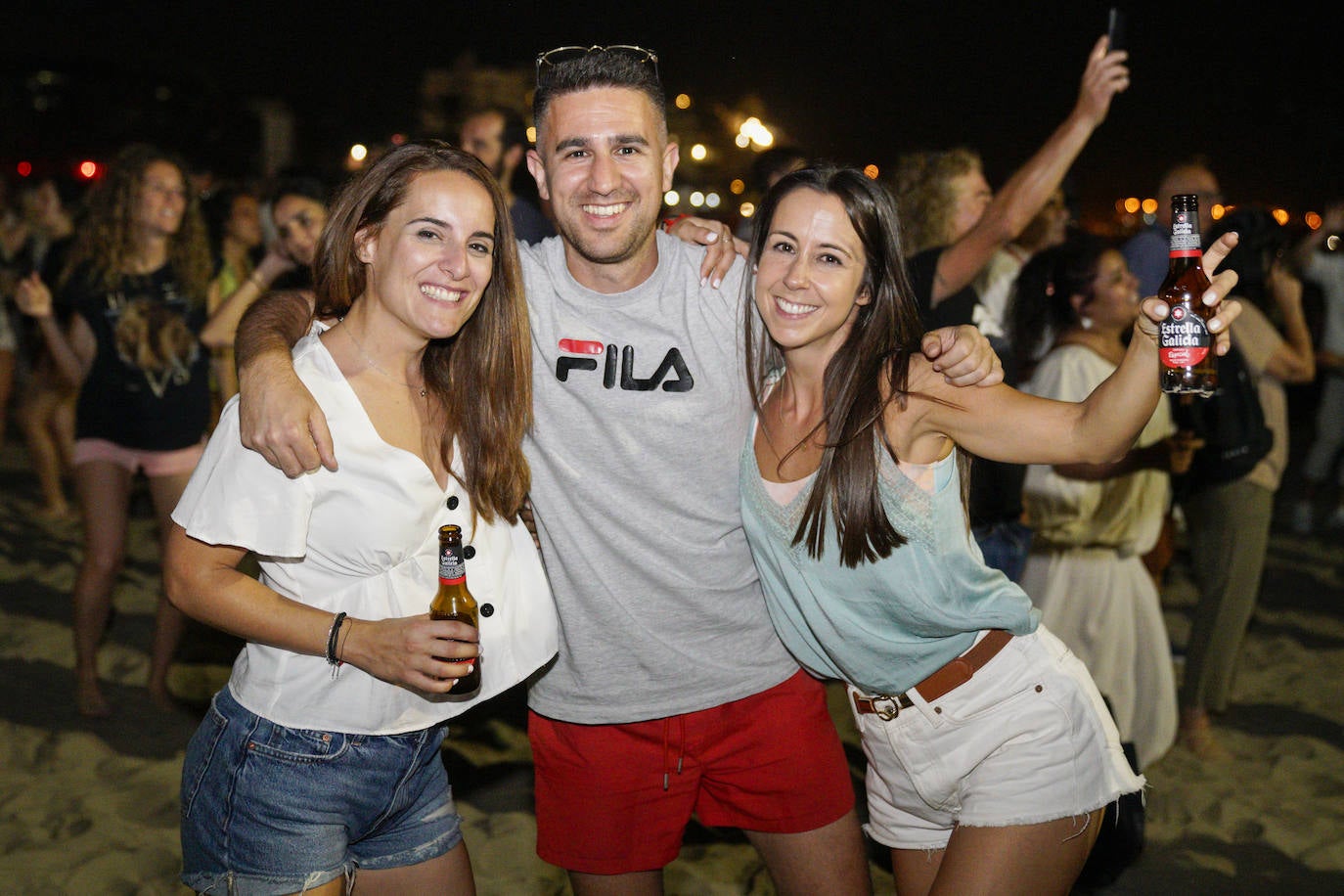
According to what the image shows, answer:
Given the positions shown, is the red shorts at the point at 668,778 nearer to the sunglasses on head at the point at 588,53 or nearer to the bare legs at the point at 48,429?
the sunglasses on head at the point at 588,53

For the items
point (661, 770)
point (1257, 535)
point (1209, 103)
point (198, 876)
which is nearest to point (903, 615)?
point (661, 770)

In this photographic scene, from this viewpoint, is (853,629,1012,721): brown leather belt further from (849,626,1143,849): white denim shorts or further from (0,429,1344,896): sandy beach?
(0,429,1344,896): sandy beach

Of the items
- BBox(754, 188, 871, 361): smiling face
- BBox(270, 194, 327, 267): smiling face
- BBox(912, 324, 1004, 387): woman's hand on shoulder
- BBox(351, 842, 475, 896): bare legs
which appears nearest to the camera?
BBox(912, 324, 1004, 387): woman's hand on shoulder

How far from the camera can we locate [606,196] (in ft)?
8.65

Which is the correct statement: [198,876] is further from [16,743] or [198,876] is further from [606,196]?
[16,743]

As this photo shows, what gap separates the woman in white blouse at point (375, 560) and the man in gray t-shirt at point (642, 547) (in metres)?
0.24

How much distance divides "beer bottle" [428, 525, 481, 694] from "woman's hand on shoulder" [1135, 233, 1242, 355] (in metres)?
1.39

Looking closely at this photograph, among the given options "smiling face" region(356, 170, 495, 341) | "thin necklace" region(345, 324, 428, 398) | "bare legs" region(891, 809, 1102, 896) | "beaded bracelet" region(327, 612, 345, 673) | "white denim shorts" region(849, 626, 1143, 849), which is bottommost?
"bare legs" region(891, 809, 1102, 896)

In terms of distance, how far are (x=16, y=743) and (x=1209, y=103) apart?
18.5 m

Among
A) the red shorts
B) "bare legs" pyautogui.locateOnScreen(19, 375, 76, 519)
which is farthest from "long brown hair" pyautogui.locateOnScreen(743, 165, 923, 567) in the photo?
"bare legs" pyautogui.locateOnScreen(19, 375, 76, 519)

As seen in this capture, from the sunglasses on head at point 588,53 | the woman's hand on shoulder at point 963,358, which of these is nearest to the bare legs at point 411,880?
the woman's hand on shoulder at point 963,358

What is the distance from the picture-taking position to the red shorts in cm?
272

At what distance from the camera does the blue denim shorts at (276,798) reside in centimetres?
210

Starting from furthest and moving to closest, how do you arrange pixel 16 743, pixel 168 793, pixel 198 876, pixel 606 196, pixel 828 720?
pixel 16 743 < pixel 168 793 < pixel 828 720 < pixel 606 196 < pixel 198 876
